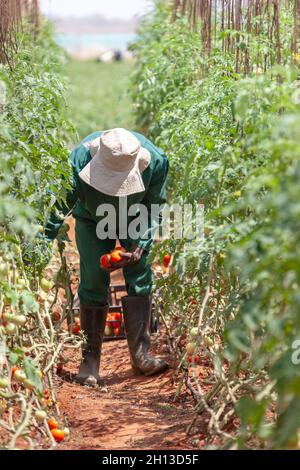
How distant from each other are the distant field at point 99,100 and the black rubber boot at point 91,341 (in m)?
3.35


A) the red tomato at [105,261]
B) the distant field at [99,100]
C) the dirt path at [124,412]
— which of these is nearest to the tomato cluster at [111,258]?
the red tomato at [105,261]

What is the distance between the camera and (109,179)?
4.01m

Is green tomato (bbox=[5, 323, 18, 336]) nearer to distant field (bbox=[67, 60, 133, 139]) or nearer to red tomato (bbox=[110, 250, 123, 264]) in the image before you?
red tomato (bbox=[110, 250, 123, 264])

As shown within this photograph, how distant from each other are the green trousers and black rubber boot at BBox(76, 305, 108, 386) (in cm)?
4

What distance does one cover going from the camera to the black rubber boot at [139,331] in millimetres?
4445

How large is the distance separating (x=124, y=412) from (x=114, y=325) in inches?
55.0

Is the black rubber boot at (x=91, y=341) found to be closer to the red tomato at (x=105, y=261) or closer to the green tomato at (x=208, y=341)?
the red tomato at (x=105, y=261)

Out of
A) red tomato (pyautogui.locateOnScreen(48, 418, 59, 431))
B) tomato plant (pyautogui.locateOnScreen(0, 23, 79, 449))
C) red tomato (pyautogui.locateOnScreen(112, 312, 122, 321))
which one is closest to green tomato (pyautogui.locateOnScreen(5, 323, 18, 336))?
tomato plant (pyautogui.locateOnScreen(0, 23, 79, 449))

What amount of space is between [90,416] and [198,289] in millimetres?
733

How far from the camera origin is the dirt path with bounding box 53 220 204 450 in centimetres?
334

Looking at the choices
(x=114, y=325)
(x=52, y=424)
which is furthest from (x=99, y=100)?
(x=52, y=424)

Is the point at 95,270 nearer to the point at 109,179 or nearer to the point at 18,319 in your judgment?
the point at 109,179

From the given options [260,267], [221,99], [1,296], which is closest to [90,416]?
[1,296]
